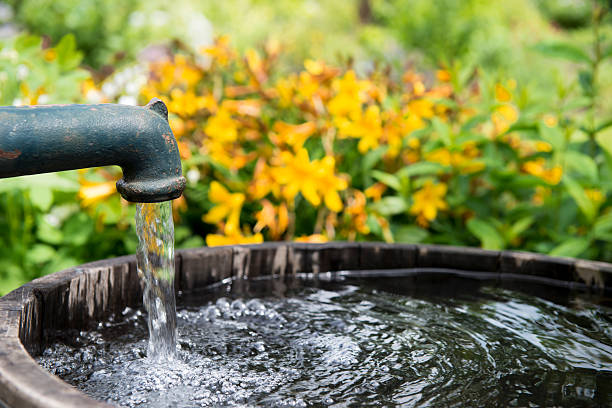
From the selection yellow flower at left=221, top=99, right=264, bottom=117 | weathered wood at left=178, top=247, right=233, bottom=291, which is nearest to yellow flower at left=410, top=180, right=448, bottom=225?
yellow flower at left=221, top=99, right=264, bottom=117

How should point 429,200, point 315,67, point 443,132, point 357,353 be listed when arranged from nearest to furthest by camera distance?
point 357,353
point 443,132
point 429,200
point 315,67

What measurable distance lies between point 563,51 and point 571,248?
73cm

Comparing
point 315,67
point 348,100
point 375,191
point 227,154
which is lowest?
point 375,191

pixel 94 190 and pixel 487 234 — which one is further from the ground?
pixel 94 190

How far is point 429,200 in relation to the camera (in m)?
2.37

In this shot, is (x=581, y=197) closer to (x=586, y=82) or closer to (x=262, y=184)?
(x=586, y=82)

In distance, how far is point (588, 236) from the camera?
6.89 ft

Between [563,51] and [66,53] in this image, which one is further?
[66,53]

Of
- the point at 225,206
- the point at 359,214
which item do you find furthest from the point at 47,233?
the point at 359,214

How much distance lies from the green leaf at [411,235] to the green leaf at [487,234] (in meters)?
0.19

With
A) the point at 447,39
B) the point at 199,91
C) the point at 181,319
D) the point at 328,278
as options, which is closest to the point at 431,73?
the point at 447,39

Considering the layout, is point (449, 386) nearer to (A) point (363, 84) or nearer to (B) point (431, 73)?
(A) point (363, 84)

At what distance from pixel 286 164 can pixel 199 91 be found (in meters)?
1.04

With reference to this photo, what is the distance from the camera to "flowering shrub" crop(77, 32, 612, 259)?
219 cm
